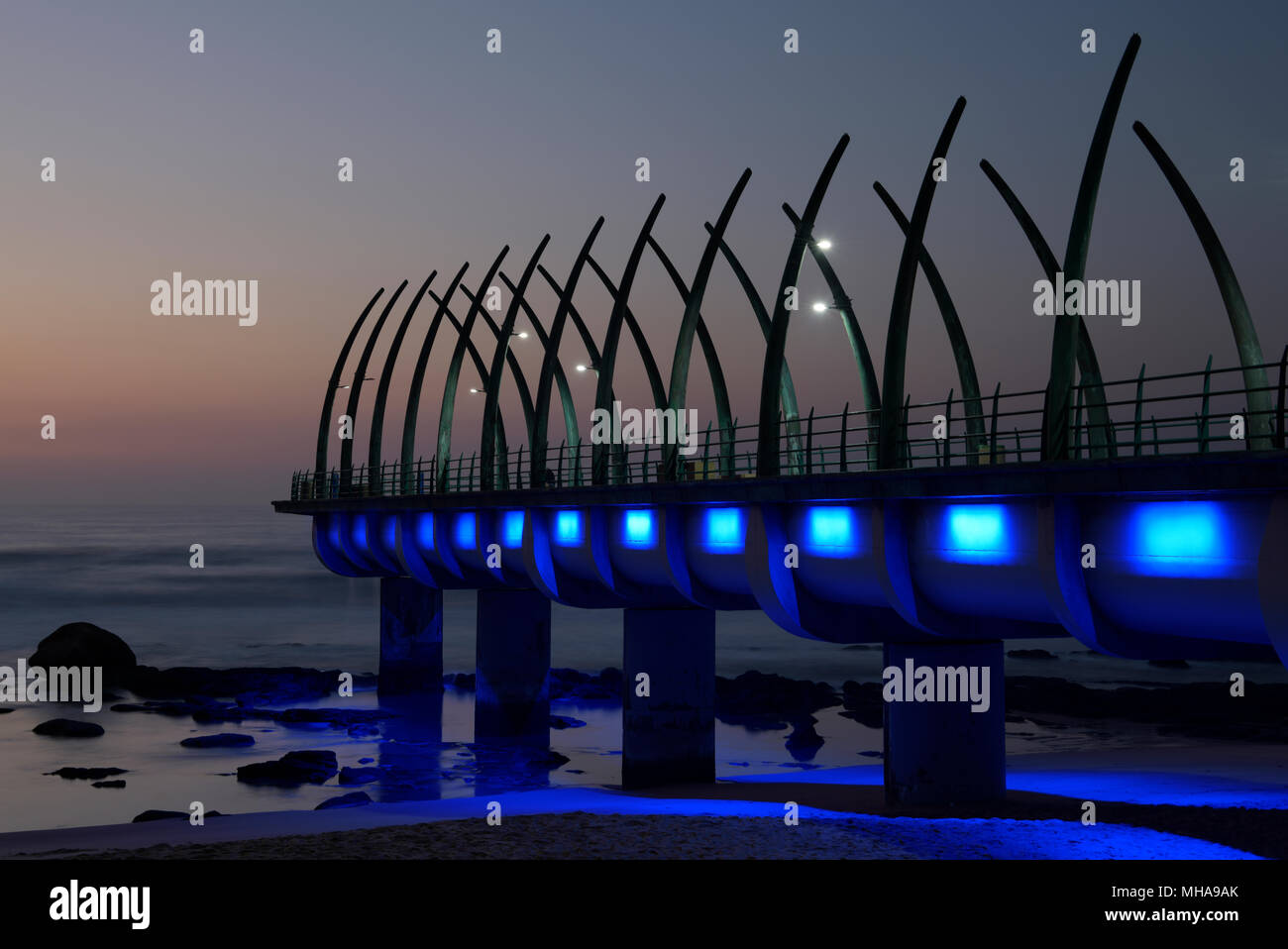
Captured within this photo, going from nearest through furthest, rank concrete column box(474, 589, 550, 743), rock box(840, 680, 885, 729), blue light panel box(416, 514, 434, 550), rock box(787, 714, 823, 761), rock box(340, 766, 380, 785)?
rock box(340, 766, 380, 785)
rock box(787, 714, 823, 761)
concrete column box(474, 589, 550, 743)
blue light panel box(416, 514, 434, 550)
rock box(840, 680, 885, 729)

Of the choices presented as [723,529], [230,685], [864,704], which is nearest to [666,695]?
[723,529]

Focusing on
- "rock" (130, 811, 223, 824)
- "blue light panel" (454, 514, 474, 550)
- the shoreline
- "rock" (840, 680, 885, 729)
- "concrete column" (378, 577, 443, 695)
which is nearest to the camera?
the shoreline

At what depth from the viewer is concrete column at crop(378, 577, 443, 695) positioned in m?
60.3

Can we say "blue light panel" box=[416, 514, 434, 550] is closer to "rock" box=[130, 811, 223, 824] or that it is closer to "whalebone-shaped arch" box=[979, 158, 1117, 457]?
"rock" box=[130, 811, 223, 824]

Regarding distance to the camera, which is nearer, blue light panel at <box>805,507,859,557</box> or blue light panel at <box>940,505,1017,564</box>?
blue light panel at <box>940,505,1017,564</box>

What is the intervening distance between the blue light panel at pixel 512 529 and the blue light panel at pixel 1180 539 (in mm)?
25400

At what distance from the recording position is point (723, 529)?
30234 millimetres

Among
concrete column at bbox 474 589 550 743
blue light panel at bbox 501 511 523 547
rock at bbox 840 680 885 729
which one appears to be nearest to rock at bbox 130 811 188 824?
blue light panel at bbox 501 511 523 547

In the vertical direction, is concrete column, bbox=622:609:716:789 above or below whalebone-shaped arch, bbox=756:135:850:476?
below

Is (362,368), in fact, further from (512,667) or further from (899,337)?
(899,337)

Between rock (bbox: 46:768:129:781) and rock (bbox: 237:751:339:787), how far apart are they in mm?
3908

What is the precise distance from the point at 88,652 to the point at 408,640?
14154 mm

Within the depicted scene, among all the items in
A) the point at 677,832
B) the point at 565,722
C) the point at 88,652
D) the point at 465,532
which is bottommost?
the point at 565,722

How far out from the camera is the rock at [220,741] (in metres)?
44.9
